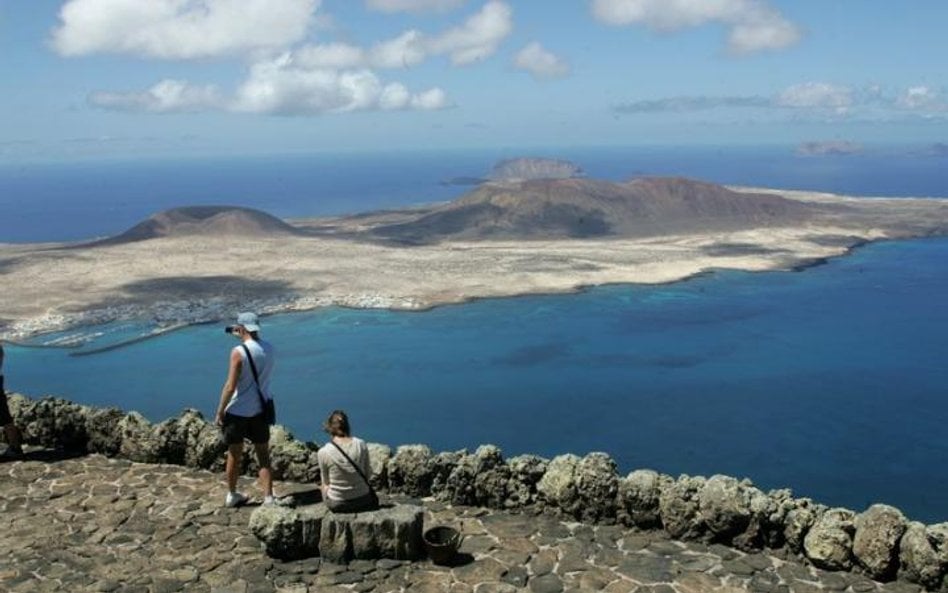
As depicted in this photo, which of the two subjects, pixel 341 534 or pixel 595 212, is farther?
pixel 595 212

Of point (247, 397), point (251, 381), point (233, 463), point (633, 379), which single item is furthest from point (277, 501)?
point (633, 379)

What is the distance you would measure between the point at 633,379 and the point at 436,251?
38.5 m

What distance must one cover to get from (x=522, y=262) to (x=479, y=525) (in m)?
64.7

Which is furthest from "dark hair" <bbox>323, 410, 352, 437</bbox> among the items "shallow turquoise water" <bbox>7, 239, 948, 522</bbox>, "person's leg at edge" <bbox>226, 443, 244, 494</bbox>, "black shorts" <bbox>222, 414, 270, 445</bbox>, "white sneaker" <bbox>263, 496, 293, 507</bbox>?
"shallow turquoise water" <bbox>7, 239, 948, 522</bbox>

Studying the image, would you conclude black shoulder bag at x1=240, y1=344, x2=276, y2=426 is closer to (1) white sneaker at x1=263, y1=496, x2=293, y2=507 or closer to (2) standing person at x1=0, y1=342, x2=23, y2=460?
(1) white sneaker at x1=263, y1=496, x2=293, y2=507

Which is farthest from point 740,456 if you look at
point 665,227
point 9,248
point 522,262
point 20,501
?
point 9,248

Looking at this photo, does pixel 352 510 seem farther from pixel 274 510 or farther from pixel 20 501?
pixel 20 501

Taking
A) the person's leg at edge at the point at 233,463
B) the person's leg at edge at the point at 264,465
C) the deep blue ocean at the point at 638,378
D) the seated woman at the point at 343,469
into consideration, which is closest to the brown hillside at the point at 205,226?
the deep blue ocean at the point at 638,378

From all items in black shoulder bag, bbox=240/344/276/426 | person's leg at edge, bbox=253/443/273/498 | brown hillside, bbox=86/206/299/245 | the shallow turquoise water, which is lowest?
the shallow turquoise water

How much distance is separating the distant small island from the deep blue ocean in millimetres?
4232

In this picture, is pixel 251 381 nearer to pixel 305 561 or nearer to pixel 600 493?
pixel 305 561

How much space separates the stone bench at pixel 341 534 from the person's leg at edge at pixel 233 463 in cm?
123

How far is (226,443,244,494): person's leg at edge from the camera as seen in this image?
31.2ft

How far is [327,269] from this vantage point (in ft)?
229
